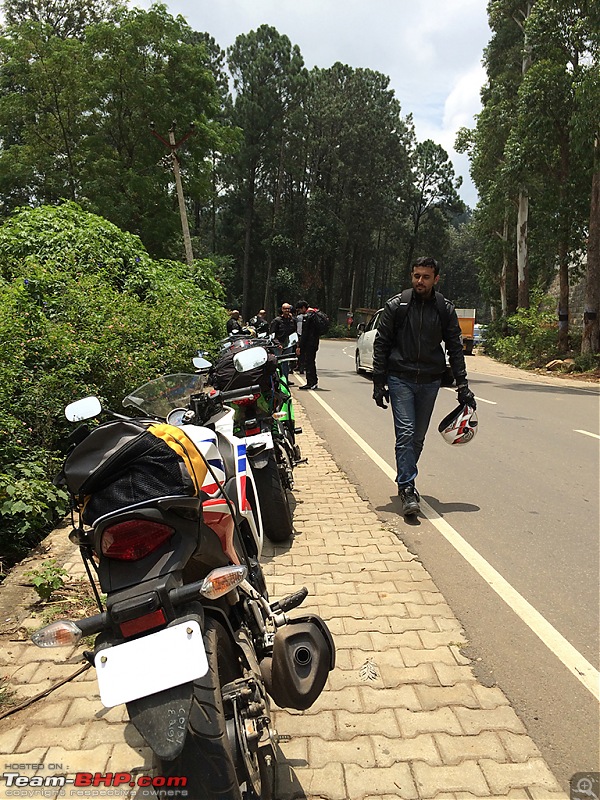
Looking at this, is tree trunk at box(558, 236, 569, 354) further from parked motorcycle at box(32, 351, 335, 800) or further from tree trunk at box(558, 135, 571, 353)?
parked motorcycle at box(32, 351, 335, 800)

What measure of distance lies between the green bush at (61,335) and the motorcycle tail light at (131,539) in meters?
2.67

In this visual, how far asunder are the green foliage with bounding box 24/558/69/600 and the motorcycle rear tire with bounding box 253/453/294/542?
1.37 meters

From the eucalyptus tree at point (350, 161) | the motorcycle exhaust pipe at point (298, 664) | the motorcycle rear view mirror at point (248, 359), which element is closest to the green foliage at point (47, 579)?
the motorcycle rear view mirror at point (248, 359)

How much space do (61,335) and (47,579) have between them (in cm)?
250

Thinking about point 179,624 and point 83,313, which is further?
point 83,313

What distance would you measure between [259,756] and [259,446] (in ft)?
5.61

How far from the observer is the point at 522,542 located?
4.54 m

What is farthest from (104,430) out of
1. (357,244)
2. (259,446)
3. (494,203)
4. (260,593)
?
(357,244)

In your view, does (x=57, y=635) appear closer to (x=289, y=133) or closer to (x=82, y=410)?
(x=82, y=410)

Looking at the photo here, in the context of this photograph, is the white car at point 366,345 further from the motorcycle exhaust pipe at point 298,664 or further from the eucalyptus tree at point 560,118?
the motorcycle exhaust pipe at point 298,664

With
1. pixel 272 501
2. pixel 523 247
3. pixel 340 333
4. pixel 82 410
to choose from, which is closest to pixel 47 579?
pixel 272 501

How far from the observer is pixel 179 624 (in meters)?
1.63

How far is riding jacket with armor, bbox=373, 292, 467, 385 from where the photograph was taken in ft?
16.9

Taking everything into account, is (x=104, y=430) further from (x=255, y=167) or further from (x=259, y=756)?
(x=255, y=167)
